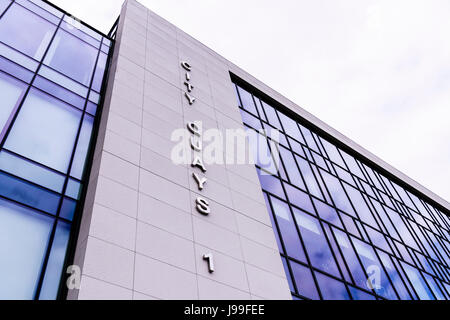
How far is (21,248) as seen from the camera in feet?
26.5

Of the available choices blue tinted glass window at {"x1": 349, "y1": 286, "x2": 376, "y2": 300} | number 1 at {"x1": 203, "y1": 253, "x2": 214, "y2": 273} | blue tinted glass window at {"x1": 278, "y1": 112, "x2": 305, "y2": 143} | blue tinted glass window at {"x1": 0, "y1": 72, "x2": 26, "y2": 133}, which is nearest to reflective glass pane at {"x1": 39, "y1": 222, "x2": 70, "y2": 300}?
blue tinted glass window at {"x1": 0, "y1": 72, "x2": 26, "y2": 133}

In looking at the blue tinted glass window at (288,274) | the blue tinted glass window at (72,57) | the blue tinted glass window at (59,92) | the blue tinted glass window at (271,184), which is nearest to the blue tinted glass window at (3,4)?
the blue tinted glass window at (72,57)

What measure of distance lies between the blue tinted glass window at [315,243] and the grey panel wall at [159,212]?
2.56 m

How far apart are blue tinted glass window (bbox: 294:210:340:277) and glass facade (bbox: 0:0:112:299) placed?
28.3 feet

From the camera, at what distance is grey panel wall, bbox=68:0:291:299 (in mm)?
8156

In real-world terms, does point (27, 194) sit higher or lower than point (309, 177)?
lower

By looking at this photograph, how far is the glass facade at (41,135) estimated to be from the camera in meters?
8.09

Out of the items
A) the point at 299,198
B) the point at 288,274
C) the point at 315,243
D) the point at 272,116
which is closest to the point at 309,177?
the point at 299,198

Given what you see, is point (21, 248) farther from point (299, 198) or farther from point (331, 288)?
point (299, 198)

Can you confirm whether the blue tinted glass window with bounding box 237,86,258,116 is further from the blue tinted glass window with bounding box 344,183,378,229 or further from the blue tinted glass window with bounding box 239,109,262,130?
the blue tinted glass window with bounding box 344,183,378,229

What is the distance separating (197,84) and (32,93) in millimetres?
7204

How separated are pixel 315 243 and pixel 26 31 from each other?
44.7ft

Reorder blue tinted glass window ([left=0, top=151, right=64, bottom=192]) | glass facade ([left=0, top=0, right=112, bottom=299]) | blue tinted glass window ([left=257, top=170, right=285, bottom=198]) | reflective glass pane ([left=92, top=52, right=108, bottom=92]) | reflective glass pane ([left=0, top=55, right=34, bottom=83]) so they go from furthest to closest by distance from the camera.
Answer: blue tinted glass window ([left=257, top=170, right=285, bottom=198]), reflective glass pane ([left=92, top=52, right=108, bottom=92]), reflective glass pane ([left=0, top=55, right=34, bottom=83]), blue tinted glass window ([left=0, top=151, right=64, bottom=192]), glass facade ([left=0, top=0, right=112, bottom=299])

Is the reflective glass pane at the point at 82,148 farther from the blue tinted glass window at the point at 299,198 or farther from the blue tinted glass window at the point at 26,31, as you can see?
the blue tinted glass window at the point at 299,198
